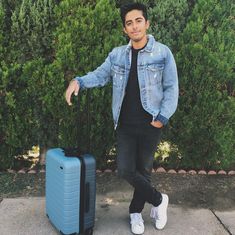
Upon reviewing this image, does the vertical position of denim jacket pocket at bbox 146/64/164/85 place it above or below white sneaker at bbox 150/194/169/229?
above

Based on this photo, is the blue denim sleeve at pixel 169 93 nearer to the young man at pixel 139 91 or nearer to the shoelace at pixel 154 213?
the young man at pixel 139 91

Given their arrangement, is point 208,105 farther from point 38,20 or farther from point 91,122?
point 38,20

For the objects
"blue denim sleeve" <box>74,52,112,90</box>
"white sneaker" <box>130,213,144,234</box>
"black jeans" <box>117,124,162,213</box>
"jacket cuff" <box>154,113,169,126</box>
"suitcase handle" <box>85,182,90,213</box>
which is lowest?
"white sneaker" <box>130,213,144,234</box>

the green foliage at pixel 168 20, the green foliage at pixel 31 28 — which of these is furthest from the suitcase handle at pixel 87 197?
the green foliage at pixel 168 20

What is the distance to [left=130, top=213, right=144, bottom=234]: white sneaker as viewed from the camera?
382 centimetres

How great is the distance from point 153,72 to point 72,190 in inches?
47.0

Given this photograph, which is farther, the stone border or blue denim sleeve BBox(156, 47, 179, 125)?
the stone border

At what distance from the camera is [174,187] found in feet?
16.0

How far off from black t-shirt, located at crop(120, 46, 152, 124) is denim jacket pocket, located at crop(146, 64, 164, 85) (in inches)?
4.3

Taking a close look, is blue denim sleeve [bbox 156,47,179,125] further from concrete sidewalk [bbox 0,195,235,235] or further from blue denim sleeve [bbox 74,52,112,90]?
concrete sidewalk [bbox 0,195,235,235]

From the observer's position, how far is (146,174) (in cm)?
377

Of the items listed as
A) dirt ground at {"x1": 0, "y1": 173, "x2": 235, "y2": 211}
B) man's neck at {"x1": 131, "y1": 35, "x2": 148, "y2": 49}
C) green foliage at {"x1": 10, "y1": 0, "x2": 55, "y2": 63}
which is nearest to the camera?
man's neck at {"x1": 131, "y1": 35, "x2": 148, "y2": 49}

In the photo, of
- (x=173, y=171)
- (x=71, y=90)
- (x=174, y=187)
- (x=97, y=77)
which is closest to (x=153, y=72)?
(x=97, y=77)

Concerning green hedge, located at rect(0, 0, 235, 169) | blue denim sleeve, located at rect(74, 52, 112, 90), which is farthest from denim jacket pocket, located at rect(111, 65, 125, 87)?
green hedge, located at rect(0, 0, 235, 169)
